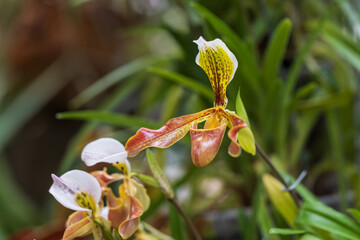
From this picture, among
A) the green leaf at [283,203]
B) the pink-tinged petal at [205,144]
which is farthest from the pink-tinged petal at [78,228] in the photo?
the green leaf at [283,203]

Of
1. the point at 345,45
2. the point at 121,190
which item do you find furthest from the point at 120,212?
the point at 345,45

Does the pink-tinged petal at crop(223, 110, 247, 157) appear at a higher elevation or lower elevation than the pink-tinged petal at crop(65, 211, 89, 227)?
higher

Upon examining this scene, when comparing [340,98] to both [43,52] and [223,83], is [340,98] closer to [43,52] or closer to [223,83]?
[223,83]

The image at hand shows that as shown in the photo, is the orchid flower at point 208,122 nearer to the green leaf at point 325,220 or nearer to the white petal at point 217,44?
the white petal at point 217,44

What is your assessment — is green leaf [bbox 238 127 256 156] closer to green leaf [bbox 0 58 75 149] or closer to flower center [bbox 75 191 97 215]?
flower center [bbox 75 191 97 215]

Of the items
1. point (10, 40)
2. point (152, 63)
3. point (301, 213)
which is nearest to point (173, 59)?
point (152, 63)

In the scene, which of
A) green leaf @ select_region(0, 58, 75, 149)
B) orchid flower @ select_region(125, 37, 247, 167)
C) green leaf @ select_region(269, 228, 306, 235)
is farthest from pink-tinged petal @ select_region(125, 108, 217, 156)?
green leaf @ select_region(0, 58, 75, 149)
